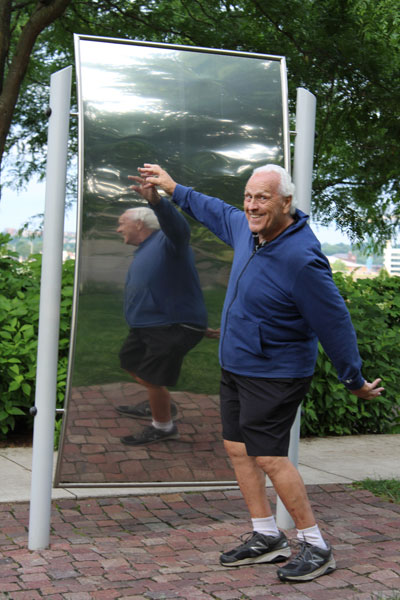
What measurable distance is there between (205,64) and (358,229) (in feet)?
19.9

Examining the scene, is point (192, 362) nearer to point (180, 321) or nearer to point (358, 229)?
point (180, 321)

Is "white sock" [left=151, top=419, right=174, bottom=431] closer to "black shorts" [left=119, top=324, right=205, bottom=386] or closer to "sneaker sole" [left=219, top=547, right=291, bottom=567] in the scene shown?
"black shorts" [left=119, top=324, right=205, bottom=386]

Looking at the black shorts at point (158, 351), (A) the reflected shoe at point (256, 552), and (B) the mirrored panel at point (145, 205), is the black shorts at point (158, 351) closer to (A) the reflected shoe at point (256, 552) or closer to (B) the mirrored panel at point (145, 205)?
(B) the mirrored panel at point (145, 205)

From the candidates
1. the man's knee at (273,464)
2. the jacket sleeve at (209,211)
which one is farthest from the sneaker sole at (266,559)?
the jacket sleeve at (209,211)

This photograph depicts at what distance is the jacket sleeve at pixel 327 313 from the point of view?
3.54 meters

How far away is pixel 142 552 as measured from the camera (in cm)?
400

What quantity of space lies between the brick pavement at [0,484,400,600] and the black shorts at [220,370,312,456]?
62 centimetres

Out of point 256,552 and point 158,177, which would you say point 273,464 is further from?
point 158,177

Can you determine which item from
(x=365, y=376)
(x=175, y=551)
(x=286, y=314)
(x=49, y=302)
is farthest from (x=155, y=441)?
(x=365, y=376)

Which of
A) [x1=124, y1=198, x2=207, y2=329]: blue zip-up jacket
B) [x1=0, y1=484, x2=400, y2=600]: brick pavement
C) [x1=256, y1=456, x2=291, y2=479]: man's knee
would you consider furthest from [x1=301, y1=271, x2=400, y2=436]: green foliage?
[x1=256, y1=456, x2=291, y2=479]: man's knee

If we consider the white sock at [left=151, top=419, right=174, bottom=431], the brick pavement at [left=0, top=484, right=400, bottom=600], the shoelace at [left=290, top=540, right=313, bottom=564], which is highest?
the white sock at [left=151, top=419, right=174, bottom=431]

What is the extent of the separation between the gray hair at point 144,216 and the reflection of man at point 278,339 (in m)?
0.51

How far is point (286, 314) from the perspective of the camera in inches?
144

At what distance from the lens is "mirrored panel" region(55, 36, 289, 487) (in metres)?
4.02
